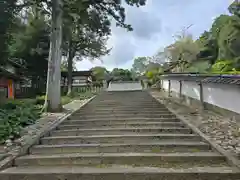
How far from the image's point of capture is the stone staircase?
11.7 feet

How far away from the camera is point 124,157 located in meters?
4.10

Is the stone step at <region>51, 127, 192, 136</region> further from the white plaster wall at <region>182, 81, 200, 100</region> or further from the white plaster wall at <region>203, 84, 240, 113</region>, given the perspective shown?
the white plaster wall at <region>182, 81, 200, 100</region>

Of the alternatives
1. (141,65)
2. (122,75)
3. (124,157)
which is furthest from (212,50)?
(141,65)

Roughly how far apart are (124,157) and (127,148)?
0.52 m

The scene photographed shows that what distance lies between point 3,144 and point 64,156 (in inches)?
62.4

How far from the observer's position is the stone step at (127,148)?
14.9ft

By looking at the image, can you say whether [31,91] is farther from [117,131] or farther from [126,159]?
[126,159]

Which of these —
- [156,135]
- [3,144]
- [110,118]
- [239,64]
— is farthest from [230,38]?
[3,144]

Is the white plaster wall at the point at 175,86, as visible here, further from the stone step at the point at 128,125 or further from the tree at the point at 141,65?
the tree at the point at 141,65

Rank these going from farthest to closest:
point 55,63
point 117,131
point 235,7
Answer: point 235,7 → point 55,63 → point 117,131

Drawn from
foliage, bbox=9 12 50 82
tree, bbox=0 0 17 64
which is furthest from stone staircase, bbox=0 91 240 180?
foliage, bbox=9 12 50 82

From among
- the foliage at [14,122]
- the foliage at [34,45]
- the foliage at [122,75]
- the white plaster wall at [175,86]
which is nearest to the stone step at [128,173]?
the foliage at [14,122]

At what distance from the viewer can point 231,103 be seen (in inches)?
247

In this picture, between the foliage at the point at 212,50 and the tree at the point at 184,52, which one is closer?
the foliage at the point at 212,50
